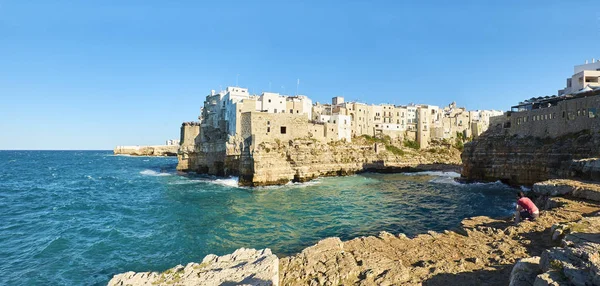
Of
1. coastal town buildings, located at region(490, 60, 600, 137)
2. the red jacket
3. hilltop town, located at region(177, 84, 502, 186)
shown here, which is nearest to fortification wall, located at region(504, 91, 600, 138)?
coastal town buildings, located at region(490, 60, 600, 137)

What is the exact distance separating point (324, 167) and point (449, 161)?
128 ft

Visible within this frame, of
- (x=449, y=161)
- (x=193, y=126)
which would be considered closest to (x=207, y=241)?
(x=193, y=126)

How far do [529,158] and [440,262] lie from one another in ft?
106

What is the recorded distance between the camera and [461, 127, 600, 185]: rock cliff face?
83.3ft

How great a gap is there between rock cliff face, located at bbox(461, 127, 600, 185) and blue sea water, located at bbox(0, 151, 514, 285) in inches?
120

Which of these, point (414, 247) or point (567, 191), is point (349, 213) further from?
point (567, 191)

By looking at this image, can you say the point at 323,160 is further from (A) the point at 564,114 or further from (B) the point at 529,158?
(A) the point at 564,114

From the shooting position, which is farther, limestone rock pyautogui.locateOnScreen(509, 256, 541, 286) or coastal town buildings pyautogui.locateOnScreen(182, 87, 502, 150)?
coastal town buildings pyautogui.locateOnScreen(182, 87, 502, 150)

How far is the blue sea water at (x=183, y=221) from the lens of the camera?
14.6 metres

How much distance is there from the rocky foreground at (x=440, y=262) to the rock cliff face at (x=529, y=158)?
16.3 metres

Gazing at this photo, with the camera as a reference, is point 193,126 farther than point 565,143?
Yes

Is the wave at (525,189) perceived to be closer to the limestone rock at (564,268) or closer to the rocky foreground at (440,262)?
the rocky foreground at (440,262)

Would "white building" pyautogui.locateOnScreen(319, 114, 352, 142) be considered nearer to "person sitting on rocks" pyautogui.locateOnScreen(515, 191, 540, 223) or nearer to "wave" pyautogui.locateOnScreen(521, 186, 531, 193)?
"wave" pyautogui.locateOnScreen(521, 186, 531, 193)

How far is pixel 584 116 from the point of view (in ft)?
93.5
